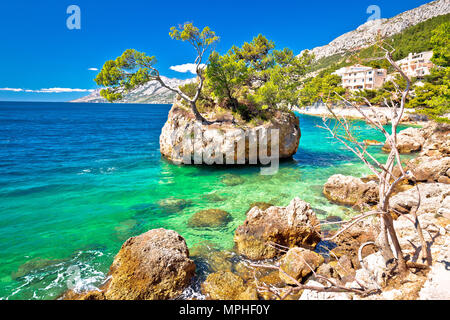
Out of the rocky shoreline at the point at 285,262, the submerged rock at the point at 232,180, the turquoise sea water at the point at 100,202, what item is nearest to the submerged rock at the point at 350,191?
the turquoise sea water at the point at 100,202

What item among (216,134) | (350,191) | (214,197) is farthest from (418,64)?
(214,197)

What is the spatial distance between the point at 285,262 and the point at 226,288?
7.05 feet

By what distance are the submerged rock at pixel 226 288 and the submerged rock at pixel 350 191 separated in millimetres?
8422

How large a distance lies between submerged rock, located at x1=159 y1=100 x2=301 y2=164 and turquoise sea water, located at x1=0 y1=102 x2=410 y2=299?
1343 mm

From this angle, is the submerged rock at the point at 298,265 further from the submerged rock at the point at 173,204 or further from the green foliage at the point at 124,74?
the green foliage at the point at 124,74

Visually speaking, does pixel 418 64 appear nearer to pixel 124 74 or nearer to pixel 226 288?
pixel 124 74

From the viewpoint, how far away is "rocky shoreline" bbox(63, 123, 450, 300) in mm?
5062

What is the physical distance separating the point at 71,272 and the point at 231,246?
19.0 ft

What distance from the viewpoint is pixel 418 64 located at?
70438mm
